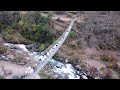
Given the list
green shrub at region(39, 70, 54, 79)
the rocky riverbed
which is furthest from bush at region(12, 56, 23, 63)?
green shrub at region(39, 70, 54, 79)

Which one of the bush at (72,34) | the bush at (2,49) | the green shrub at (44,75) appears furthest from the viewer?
the bush at (72,34)

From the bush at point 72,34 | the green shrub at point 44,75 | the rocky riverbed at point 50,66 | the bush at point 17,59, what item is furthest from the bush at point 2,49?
the bush at point 72,34

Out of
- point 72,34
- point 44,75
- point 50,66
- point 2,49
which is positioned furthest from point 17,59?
point 72,34

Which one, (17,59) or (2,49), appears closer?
(17,59)

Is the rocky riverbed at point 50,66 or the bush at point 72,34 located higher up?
the bush at point 72,34

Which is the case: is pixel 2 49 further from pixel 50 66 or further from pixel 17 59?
pixel 50 66

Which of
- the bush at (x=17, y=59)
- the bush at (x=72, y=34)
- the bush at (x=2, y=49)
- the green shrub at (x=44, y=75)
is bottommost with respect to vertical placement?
the green shrub at (x=44, y=75)

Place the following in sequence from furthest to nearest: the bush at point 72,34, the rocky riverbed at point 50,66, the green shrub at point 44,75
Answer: the bush at point 72,34 → the rocky riverbed at point 50,66 → the green shrub at point 44,75

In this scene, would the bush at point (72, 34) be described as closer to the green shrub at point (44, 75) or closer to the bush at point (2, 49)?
the bush at point (2, 49)

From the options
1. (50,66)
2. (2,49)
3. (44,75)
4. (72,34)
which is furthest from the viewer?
(72,34)

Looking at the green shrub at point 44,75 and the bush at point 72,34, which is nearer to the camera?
the green shrub at point 44,75

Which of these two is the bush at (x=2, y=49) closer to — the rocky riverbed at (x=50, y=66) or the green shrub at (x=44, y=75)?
the rocky riverbed at (x=50, y=66)
